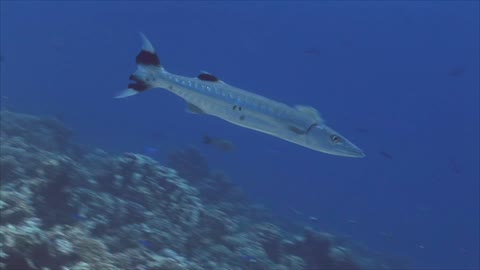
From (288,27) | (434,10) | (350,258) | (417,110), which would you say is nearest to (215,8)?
(288,27)

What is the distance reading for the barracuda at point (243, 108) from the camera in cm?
533

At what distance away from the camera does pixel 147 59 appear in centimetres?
546

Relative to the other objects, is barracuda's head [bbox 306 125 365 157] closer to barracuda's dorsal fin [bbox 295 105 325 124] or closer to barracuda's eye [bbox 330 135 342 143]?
barracuda's eye [bbox 330 135 342 143]

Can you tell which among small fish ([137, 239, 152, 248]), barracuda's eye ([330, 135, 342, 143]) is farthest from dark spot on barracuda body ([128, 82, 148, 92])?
small fish ([137, 239, 152, 248])

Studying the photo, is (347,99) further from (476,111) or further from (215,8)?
(215,8)

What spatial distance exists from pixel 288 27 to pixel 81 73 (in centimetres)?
4357

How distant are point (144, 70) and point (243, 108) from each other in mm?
1128

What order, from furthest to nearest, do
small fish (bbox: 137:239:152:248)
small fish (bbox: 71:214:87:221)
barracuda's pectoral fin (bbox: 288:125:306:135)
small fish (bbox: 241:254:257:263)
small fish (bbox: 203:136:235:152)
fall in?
small fish (bbox: 203:136:235:152), small fish (bbox: 241:254:257:263), small fish (bbox: 71:214:87:221), small fish (bbox: 137:239:152:248), barracuda's pectoral fin (bbox: 288:125:306:135)

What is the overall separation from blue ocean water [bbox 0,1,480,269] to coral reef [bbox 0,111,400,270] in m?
62.7

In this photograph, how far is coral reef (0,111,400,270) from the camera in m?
7.37

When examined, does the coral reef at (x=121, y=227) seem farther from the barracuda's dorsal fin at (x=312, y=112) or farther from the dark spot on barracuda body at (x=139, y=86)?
the barracuda's dorsal fin at (x=312, y=112)

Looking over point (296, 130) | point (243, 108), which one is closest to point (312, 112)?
point (296, 130)

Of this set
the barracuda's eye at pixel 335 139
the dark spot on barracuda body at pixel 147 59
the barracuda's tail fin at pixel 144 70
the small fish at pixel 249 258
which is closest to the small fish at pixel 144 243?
the small fish at pixel 249 258

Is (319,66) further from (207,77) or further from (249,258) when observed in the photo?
(207,77)
